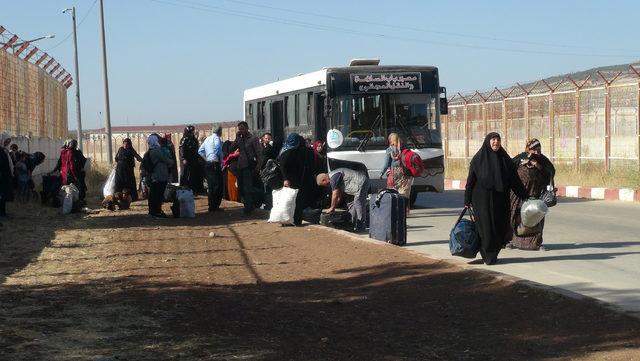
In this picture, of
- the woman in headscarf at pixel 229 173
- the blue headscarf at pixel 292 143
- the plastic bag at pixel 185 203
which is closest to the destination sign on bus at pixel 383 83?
the woman in headscarf at pixel 229 173

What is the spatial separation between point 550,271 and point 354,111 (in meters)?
9.23

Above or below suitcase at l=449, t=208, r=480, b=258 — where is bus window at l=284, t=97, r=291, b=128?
above

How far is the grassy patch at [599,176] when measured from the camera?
24344mm

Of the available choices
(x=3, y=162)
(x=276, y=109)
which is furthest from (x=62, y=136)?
(x=3, y=162)

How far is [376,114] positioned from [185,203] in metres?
4.08

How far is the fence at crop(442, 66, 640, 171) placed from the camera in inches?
1043

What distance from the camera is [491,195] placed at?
1139 centimetres

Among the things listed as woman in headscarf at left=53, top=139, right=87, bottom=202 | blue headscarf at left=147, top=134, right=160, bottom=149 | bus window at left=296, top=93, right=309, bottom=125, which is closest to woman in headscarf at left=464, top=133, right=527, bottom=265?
blue headscarf at left=147, top=134, right=160, bottom=149

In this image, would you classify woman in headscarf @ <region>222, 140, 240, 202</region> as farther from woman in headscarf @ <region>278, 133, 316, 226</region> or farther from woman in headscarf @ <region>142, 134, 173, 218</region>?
woman in headscarf @ <region>278, 133, 316, 226</region>

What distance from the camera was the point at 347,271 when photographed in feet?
37.4

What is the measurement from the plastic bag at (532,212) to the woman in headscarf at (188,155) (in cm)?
1173

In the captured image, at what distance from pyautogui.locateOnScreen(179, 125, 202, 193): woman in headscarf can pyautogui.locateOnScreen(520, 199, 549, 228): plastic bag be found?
38.5 ft

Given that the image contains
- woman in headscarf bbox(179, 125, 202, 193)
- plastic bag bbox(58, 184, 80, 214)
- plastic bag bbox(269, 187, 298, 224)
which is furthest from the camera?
woman in headscarf bbox(179, 125, 202, 193)

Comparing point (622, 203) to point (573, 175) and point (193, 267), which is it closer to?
point (573, 175)
